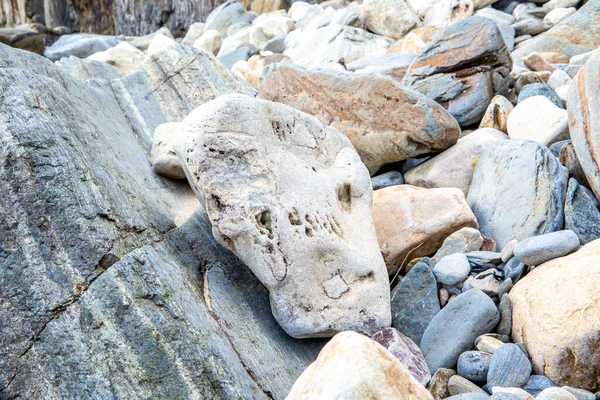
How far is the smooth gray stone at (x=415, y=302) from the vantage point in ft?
7.43

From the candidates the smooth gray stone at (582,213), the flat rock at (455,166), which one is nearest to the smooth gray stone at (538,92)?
the flat rock at (455,166)

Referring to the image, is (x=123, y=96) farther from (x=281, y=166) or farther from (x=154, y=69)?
(x=281, y=166)

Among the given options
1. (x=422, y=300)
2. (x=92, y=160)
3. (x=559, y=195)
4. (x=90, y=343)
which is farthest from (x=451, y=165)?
(x=90, y=343)

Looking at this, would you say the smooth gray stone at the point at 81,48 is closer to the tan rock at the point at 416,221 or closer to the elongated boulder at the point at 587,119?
the tan rock at the point at 416,221

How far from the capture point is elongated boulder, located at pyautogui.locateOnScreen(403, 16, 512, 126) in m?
3.62

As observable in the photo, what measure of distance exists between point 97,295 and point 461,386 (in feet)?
3.85

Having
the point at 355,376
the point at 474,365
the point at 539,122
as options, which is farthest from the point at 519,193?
the point at 355,376

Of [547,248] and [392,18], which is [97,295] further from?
[392,18]

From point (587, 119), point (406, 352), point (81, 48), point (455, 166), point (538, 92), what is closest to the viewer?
point (406, 352)

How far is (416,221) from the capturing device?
2.63m

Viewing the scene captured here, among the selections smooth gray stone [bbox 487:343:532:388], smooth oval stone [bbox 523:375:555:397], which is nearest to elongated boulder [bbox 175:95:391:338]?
smooth gray stone [bbox 487:343:532:388]

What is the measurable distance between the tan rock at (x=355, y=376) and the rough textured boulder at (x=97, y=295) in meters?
0.31

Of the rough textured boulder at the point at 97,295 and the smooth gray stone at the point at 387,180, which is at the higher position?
the rough textured boulder at the point at 97,295

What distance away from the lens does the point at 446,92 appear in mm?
3652
